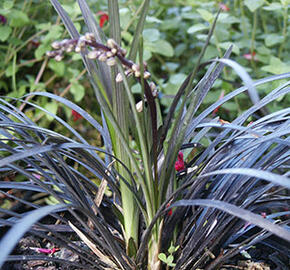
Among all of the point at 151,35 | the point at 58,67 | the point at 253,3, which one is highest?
the point at 253,3

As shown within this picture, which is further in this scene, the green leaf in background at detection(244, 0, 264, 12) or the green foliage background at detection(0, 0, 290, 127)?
the green foliage background at detection(0, 0, 290, 127)

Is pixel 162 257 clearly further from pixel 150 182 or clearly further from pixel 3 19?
pixel 3 19

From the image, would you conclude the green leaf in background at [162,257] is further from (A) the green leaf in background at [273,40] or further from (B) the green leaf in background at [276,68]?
(A) the green leaf in background at [273,40]

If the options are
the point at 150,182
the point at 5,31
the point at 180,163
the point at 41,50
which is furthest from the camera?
the point at 41,50

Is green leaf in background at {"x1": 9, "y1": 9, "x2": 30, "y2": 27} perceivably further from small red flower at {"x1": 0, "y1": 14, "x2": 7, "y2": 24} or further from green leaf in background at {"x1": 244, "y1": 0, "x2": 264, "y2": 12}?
green leaf in background at {"x1": 244, "y1": 0, "x2": 264, "y2": 12}

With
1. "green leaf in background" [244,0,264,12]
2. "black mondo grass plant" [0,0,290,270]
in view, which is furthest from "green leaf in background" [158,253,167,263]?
"green leaf in background" [244,0,264,12]

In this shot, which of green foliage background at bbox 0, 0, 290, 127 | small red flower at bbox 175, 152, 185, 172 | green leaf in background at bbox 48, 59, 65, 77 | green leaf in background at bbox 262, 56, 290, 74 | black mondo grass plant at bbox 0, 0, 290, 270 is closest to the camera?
black mondo grass plant at bbox 0, 0, 290, 270

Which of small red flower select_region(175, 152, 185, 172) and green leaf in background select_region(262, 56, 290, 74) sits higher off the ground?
small red flower select_region(175, 152, 185, 172)

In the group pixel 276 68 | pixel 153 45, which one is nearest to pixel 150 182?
pixel 276 68

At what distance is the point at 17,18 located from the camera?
1670 mm

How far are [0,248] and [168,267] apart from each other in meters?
0.41

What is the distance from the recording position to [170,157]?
731 mm

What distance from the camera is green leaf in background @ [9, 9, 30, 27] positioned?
1.64 meters

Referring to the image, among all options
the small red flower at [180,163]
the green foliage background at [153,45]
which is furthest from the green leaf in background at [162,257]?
the green foliage background at [153,45]
